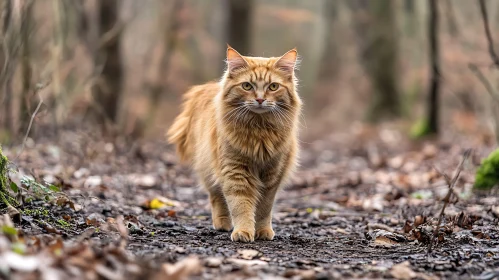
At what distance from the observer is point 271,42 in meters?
30.3

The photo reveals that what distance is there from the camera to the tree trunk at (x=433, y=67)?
37.2 feet

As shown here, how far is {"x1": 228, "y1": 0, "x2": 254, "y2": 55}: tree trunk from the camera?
546 inches

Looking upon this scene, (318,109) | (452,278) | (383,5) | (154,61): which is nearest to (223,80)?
(452,278)

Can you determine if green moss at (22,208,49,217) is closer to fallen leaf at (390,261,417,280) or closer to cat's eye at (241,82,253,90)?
cat's eye at (241,82,253,90)

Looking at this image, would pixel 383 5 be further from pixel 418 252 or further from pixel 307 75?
pixel 418 252

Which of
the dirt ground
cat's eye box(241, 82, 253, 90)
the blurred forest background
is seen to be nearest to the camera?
the dirt ground

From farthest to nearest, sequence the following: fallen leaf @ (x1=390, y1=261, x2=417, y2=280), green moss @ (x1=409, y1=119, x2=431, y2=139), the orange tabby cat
→ green moss @ (x1=409, y1=119, x2=431, y2=139) < the orange tabby cat < fallen leaf @ (x1=390, y1=261, x2=417, y2=280)

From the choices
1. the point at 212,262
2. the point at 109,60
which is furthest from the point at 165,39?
the point at 212,262

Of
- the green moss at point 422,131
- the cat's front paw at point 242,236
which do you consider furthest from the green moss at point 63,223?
the green moss at point 422,131

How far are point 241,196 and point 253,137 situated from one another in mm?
505

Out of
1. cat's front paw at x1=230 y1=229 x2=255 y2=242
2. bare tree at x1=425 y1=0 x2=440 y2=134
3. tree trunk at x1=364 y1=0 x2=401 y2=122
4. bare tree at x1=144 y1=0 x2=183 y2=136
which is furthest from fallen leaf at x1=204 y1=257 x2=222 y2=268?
bare tree at x1=144 y1=0 x2=183 y2=136

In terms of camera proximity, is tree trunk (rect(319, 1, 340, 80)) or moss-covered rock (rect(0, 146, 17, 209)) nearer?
moss-covered rock (rect(0, 146, 17, 209))

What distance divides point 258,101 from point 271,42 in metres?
25.9

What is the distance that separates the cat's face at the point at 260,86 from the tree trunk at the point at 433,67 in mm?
6378
